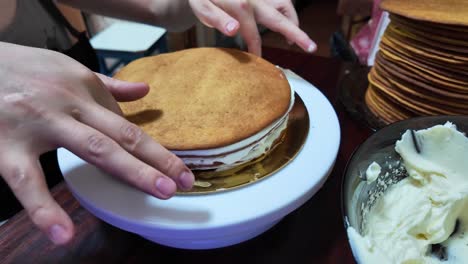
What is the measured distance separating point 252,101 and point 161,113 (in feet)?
0.43

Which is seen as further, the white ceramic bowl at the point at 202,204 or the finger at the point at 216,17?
the finger at the point at 216,17

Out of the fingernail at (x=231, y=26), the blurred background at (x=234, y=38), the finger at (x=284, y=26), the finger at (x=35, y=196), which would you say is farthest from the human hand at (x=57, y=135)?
the blurred background at (x=234, y=38)

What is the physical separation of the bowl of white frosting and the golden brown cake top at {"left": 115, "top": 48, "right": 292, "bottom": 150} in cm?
14

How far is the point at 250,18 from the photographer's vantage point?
71cm

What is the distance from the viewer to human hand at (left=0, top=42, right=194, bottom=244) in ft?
1.14

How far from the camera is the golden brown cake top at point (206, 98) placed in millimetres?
480

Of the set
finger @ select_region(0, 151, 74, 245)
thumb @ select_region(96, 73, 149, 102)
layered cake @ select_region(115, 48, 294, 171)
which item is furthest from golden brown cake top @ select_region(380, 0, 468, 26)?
finger @ select_region(0, 151, 74, 245)

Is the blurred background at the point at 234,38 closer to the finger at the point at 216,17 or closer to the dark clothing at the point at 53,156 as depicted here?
the finger at the point at 216,17

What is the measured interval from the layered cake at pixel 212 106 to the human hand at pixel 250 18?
0.25 feet

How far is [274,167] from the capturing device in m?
0.49

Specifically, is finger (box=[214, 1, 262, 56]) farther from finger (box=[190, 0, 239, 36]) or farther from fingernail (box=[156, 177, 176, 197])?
fingernail (box=[156, 177, 176, 197])

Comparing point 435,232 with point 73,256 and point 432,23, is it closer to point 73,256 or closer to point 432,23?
point 432,23

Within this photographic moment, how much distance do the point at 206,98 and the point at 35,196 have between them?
27cm

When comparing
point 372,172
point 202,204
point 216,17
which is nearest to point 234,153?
point 202,204
